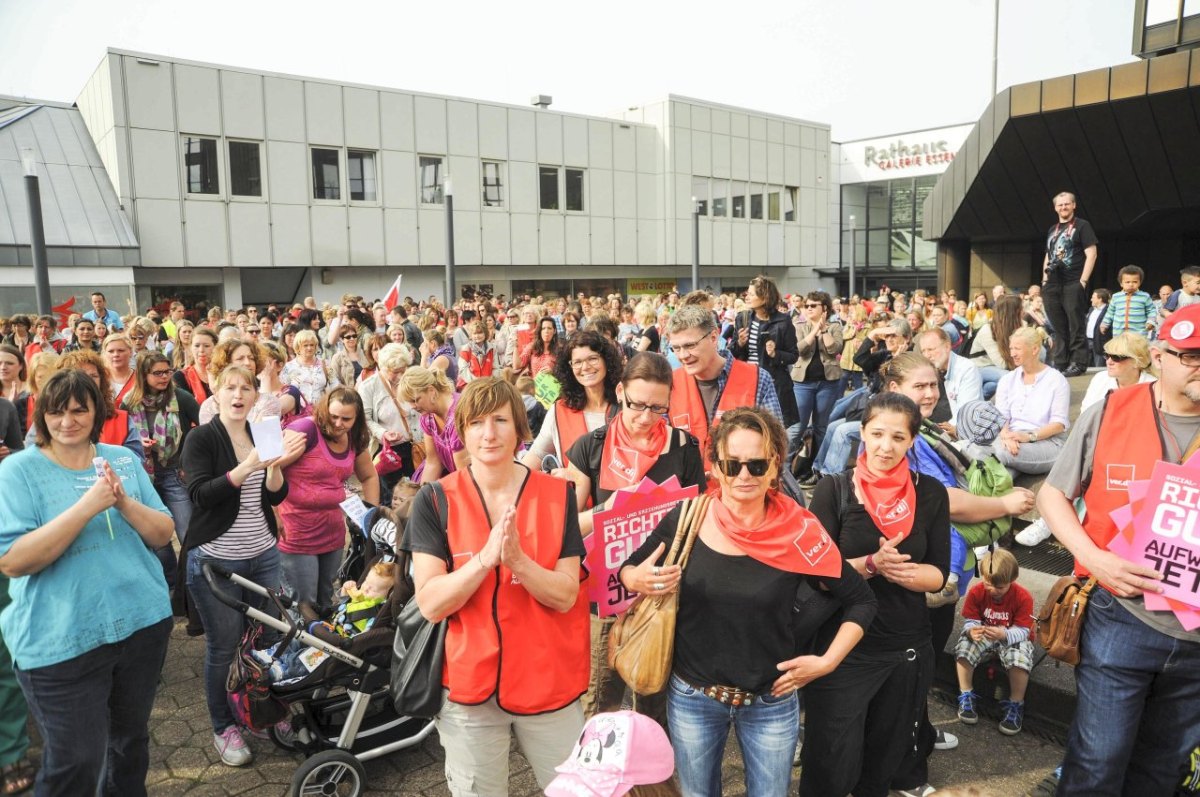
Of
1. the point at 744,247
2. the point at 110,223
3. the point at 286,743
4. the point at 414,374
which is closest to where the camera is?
the point at 286,743

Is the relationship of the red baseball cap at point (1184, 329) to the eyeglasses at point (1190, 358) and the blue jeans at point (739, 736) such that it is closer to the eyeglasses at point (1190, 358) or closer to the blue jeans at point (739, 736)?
the eyeglasses at point (1190, 358)

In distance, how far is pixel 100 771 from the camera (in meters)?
3.01

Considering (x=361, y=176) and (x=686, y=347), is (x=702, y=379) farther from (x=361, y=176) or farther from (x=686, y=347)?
(x=361, y=176)

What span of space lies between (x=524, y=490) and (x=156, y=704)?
3324 millimetres

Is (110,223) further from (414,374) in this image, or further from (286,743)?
(286,743)

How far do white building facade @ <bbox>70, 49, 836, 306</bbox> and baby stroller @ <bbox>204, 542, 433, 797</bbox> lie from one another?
21.2m

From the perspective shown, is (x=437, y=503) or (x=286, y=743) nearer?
(x=437, y=503)

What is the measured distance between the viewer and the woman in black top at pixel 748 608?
8.79 feet

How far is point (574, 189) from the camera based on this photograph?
95.9ft

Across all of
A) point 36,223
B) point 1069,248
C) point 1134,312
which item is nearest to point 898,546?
point 1069,248

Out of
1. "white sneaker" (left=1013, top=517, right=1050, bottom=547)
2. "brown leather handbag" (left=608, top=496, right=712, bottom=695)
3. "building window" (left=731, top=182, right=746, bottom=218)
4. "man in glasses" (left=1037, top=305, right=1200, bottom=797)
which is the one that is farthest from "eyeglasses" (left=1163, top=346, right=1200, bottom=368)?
"building window" (left=731, top=182, right=746, bottom=218)

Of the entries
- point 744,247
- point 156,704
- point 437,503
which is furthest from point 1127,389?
point 744,247

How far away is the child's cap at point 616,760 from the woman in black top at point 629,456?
162 centimetres

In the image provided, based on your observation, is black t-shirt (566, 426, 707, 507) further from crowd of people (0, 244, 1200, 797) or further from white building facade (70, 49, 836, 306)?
white building facade (70, 49, 836, 306)
